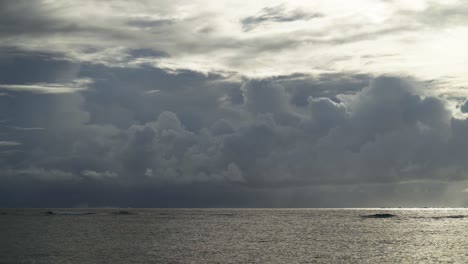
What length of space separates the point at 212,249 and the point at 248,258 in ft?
56.2

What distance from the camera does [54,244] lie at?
118 m

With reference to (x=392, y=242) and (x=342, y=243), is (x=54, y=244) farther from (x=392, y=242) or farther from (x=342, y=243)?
(x=392, y=242)

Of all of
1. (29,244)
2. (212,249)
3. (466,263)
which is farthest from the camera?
(29,244)

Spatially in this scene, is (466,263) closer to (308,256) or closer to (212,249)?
(308,256)

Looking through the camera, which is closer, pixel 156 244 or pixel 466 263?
pixel 466 263

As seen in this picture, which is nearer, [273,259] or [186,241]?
[273,259]

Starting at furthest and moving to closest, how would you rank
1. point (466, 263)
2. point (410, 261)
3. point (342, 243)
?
point (342, 243)
point (410, 261)
point (466, 263)

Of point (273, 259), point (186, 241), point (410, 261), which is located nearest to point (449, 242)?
point (410, 261)

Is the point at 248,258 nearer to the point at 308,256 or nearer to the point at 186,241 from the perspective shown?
the point at 308,256

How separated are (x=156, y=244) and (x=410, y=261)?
58.8 meters

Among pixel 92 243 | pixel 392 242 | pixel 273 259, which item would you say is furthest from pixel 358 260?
pixel 92 243

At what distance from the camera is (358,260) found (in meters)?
92.3

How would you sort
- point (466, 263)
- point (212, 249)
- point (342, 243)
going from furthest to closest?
point (342, 243) < point (212, 249) < point (466, 263)

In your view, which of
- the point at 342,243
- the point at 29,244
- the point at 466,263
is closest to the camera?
the point at 466,263
